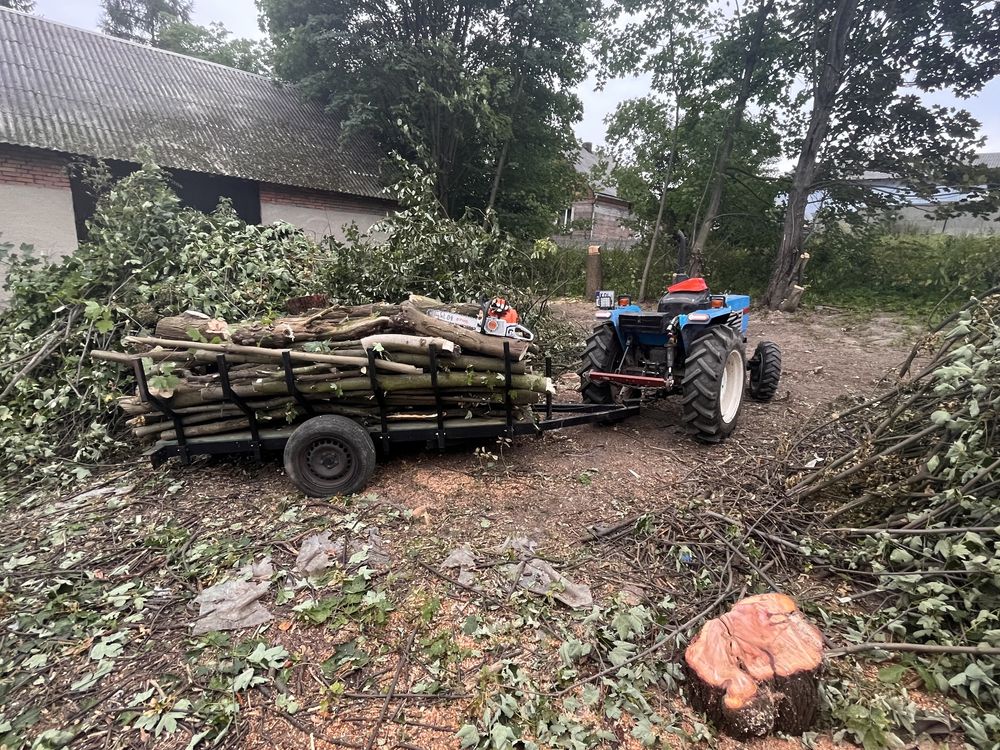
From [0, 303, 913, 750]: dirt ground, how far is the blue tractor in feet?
1.23

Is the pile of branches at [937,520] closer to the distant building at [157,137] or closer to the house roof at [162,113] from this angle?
the distant building at [157,137]

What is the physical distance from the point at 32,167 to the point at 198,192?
2934 millimetres

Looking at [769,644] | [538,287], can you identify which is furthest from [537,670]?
[538,287]

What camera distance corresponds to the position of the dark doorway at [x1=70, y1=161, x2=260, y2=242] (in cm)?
977

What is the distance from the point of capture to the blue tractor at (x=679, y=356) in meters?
4.40

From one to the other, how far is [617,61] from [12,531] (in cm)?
1652

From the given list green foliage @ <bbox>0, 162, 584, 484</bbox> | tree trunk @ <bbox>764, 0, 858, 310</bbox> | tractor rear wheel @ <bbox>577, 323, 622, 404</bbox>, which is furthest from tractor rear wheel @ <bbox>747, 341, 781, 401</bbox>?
tree trunk @ <bbox>764, 0, 858, 310</bbox>

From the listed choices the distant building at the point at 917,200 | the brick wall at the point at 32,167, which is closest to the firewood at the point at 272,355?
the brick wall at the point at 32,167

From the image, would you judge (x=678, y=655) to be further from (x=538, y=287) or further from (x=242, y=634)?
(x=538, y=287)

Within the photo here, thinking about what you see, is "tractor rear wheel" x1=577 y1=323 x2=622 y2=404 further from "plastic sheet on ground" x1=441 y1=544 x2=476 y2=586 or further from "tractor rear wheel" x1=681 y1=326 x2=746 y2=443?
"plastic sheet on ground" x1=441 y1=544 x2=476 y2=586

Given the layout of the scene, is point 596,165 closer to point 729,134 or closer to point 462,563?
point 729,134

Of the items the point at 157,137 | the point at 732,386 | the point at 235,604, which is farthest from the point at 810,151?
the point at 157,137

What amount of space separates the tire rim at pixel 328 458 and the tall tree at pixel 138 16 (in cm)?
3739

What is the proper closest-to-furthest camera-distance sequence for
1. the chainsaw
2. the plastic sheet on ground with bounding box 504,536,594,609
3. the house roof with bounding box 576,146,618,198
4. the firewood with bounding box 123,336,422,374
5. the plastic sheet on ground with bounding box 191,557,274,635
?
the plastic sheet on ground with bounding box 191,557,274,635
the plastic sheet on ground with bounding box 504,536,594,609
the firewood with bounding box 123,336,422,374
the chainsaw
the house roof with bounding box 576,146,618,198
